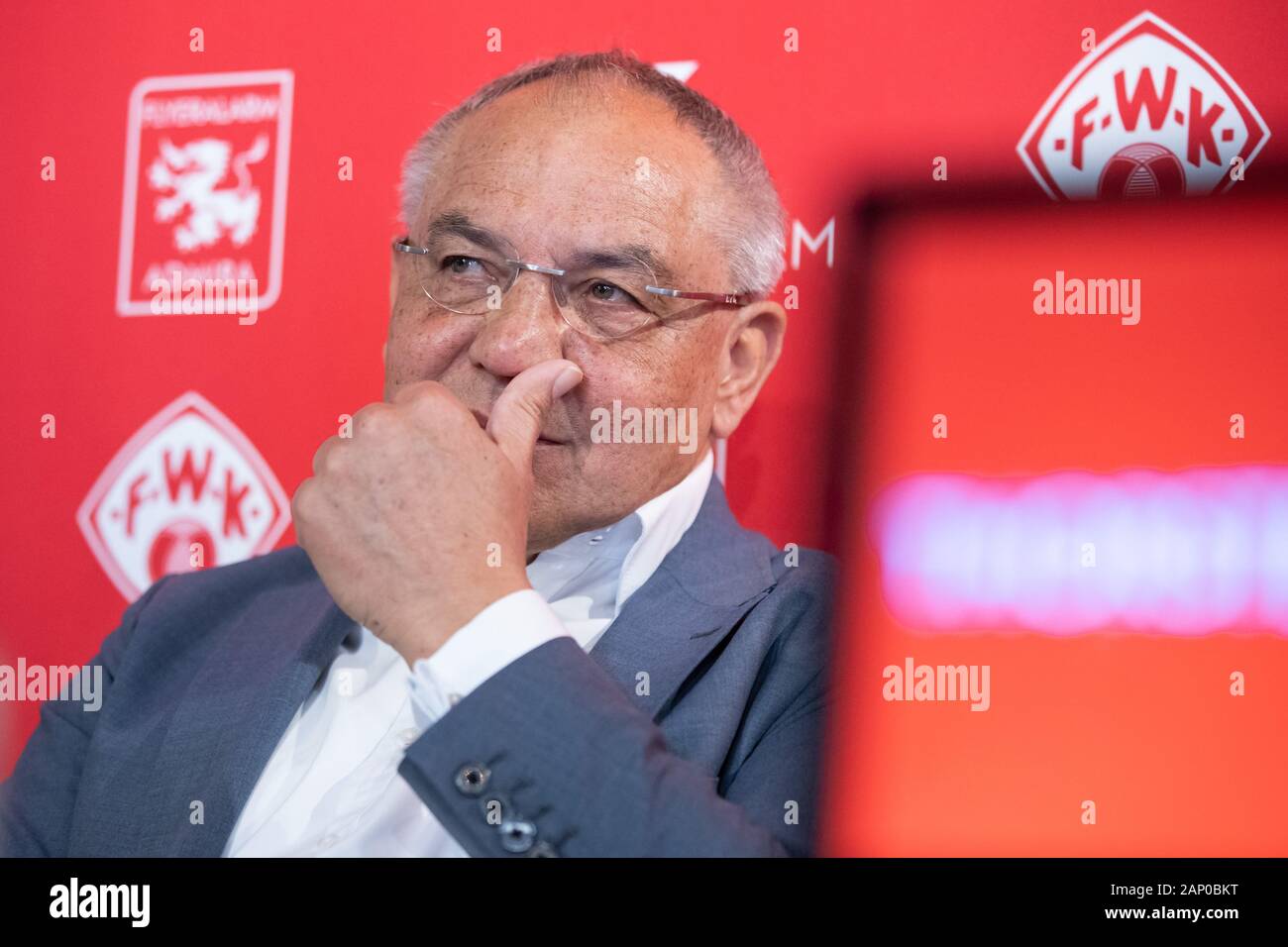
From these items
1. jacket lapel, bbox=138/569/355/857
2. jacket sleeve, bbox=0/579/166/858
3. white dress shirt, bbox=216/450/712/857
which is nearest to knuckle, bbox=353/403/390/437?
white dress shirt, bbox=216/450/712/857

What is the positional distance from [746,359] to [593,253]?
0.38 m

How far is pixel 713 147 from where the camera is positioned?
6.80 feet

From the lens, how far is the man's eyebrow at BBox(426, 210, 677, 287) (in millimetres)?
1921

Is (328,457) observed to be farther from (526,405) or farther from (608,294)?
(608,294)

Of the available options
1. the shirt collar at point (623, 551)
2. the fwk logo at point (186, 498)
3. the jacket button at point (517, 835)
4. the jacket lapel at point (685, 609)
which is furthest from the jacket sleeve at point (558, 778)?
the fwk logo at point (186, 498)

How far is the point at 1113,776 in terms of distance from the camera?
2035mm

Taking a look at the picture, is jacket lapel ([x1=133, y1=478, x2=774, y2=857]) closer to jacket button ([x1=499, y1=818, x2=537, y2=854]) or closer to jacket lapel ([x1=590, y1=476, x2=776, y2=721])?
jacket lapel ([x1=590, y1=476, x2=776, y2=721])

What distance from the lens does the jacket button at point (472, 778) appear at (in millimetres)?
1474

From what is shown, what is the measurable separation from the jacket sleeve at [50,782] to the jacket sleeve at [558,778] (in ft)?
2.86

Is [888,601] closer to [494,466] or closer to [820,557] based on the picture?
[820,557]

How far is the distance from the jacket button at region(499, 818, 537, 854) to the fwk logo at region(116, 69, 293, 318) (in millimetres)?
1406

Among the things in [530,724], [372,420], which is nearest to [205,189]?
[372,420]

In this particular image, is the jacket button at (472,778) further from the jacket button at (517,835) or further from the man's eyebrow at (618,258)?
the man's eyebrow at (618,258)
